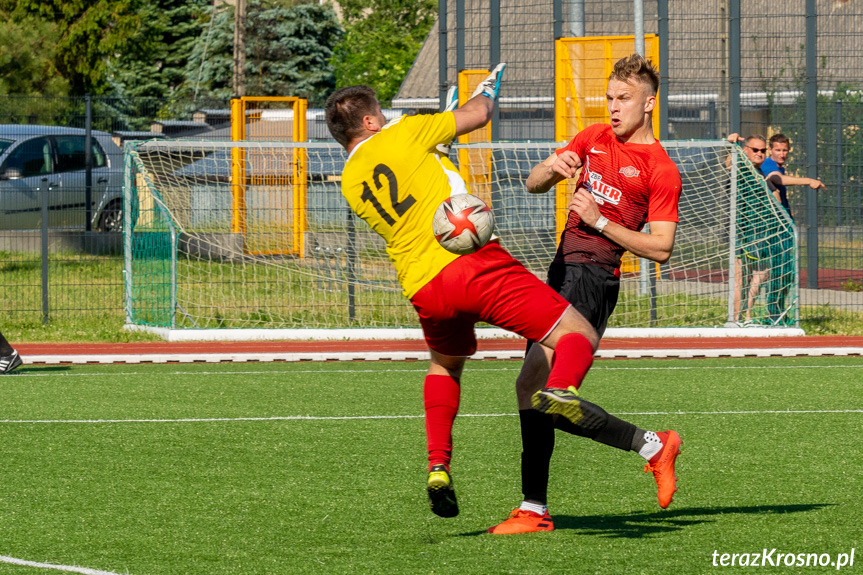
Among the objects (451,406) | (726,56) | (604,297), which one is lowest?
(451,406)

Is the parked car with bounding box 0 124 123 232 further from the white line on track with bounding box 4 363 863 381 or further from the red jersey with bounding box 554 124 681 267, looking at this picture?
the red jersey with bounding box 554 124 681 267

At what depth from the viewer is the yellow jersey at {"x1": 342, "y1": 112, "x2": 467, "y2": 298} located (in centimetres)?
498

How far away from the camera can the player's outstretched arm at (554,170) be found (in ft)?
16.9

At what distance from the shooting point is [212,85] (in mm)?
54156

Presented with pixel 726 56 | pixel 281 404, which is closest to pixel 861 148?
pixel 726 56

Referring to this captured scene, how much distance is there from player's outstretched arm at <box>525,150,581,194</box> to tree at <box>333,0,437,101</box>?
46.9 m

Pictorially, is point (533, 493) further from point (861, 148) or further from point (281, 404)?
point (861, 148)

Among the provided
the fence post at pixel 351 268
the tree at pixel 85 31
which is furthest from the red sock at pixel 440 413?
the tree at pixel 85 31

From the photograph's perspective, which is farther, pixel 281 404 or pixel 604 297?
pixel 281 404

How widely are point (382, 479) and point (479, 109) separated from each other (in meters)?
2.20

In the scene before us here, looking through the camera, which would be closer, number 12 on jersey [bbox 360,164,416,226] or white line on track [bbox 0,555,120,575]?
white line on track [bbox 0,555,120,575]

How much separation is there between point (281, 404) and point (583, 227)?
4.34 m

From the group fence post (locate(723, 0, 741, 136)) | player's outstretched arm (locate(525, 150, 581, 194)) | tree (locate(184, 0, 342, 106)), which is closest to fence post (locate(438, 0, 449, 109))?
fence post (locate(723, 0, 741, 136))

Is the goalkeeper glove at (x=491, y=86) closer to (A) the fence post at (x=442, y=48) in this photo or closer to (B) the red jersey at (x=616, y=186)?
(B) the red jersey at (x=616, y=186)
